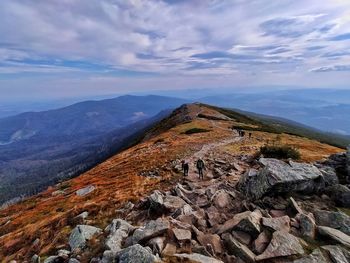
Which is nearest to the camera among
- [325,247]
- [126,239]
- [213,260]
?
[213,260]

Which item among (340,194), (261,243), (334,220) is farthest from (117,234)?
(340,194)

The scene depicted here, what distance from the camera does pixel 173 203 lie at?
62.2 ft

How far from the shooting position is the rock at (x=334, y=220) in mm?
15352

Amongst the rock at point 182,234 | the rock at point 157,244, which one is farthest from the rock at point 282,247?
the rock at point 157,244

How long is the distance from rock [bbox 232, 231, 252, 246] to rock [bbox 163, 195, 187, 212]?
4524 millimetres

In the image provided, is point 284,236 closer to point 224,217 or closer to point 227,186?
point 224,217

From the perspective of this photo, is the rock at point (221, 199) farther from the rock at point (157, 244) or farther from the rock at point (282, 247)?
the rock at point (157, 244)

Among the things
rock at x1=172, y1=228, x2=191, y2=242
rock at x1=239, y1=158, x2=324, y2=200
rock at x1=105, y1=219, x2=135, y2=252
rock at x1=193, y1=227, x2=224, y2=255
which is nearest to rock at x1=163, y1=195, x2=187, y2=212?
rock at x1=105, y1=219, x2=135, y2=252

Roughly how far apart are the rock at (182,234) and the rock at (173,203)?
353 cm

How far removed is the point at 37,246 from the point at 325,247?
17498 mm

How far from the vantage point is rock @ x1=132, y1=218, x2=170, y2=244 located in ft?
46.1

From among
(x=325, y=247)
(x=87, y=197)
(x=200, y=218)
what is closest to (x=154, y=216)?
(x=200, y=218)

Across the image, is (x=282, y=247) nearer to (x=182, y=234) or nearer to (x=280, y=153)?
(x=182, y=234)

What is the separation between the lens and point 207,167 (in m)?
29.5
